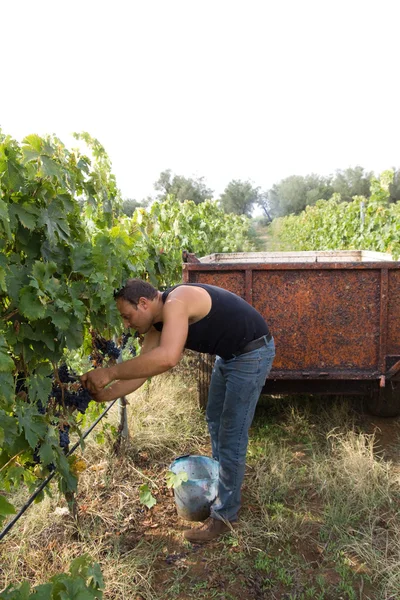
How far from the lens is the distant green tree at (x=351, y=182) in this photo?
6681 centimetres

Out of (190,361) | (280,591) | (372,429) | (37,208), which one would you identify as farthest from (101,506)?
(190,361)

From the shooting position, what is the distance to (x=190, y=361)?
6.57 m

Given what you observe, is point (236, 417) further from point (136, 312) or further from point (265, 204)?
point (265, 204)

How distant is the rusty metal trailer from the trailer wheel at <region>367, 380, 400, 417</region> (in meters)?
0.44

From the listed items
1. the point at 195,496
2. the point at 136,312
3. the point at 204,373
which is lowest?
the point at 195,496

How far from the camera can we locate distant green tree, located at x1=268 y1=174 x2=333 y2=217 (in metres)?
77.3

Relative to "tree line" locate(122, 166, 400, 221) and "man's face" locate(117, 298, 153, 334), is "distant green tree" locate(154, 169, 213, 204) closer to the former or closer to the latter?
"tree line" locate(122, 166, 400, 221)

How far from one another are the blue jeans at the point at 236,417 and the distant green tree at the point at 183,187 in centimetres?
5078

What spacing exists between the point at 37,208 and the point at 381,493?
2687 millimetres

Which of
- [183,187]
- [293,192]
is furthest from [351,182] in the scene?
[183,187]

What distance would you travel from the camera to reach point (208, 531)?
318 cm

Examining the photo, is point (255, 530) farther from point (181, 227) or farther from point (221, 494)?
point (181, 227)

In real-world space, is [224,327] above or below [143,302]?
below

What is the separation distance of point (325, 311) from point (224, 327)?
1.25 m
